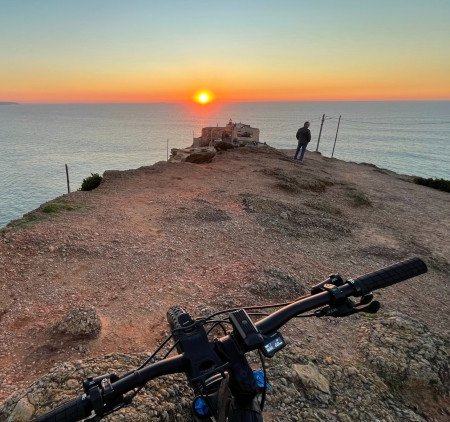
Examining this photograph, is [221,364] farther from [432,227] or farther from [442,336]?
[432,227]

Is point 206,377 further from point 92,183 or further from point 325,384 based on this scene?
point 92,183

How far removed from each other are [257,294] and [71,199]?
32.8 feet

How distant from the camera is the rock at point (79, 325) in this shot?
6902 millimetres

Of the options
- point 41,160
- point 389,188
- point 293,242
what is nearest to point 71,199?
point 293,242

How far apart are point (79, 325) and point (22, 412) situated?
7.79 ft

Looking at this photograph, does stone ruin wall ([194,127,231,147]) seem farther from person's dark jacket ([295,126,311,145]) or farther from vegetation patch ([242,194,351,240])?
vegetation patch ([242,194,351,240])

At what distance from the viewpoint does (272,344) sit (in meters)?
2.23

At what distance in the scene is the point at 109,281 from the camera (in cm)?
919

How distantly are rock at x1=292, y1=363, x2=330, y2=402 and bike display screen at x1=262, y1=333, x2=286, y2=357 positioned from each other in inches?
178

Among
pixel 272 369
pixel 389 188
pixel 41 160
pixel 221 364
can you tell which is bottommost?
pixel 41 160

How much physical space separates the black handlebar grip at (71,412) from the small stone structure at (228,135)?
1772 inches

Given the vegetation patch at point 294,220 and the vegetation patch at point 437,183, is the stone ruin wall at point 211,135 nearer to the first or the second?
the vegetation patch at point 437,183

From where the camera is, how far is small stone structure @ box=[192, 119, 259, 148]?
47.2m

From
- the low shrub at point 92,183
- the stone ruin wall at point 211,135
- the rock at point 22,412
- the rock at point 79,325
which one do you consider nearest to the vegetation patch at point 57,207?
the low shrub at point 92,183
